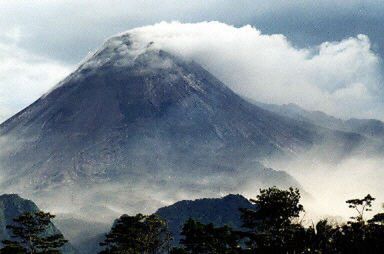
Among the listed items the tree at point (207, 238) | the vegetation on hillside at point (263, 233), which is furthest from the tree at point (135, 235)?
the tree at point (207, 238)

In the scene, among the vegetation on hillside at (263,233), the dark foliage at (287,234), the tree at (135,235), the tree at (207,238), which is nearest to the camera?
the dark foliage at (287,234)

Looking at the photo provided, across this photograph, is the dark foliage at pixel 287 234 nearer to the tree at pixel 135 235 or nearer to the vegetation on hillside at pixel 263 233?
the vegetation on hillside at pixel 263 233

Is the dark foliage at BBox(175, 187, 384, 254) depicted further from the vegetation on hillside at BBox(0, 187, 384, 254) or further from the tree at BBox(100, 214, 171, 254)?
the tree at BBox(100, 214, 171, 254)

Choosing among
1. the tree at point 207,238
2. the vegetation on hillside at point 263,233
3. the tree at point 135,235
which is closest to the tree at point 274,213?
the vegetation on hillside at point 263,233

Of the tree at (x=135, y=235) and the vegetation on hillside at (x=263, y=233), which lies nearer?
the vegetation on hillside at (x=263, y=233)

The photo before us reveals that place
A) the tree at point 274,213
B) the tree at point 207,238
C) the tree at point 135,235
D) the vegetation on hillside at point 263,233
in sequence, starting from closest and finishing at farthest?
the vegetation on hillside at point 263,233
the tree at point 274,213
the tree at point 207,238
the tree at point 135,235

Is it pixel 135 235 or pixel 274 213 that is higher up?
pixel 135 235

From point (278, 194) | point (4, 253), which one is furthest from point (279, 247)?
point (4, 253)

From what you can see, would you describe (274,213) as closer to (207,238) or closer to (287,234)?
(287,234)

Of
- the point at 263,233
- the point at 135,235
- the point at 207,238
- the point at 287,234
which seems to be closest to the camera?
the point at 287,234

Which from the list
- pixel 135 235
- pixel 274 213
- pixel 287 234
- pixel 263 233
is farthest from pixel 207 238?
pixel 287 234

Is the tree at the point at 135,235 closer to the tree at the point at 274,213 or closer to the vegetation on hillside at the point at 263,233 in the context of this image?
the vegetation on hillside at the point at 263,233

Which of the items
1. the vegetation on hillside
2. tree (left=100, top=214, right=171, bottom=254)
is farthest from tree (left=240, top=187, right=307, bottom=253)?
tree (left=100, top=214, right=171, bottom=254)
